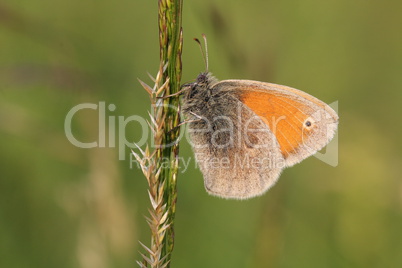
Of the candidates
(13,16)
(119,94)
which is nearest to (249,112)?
(119,94)

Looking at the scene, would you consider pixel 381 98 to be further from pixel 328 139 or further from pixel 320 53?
pixel 328 139

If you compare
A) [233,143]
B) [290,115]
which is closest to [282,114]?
[290,115]

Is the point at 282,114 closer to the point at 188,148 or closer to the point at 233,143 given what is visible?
the point at 233,143
